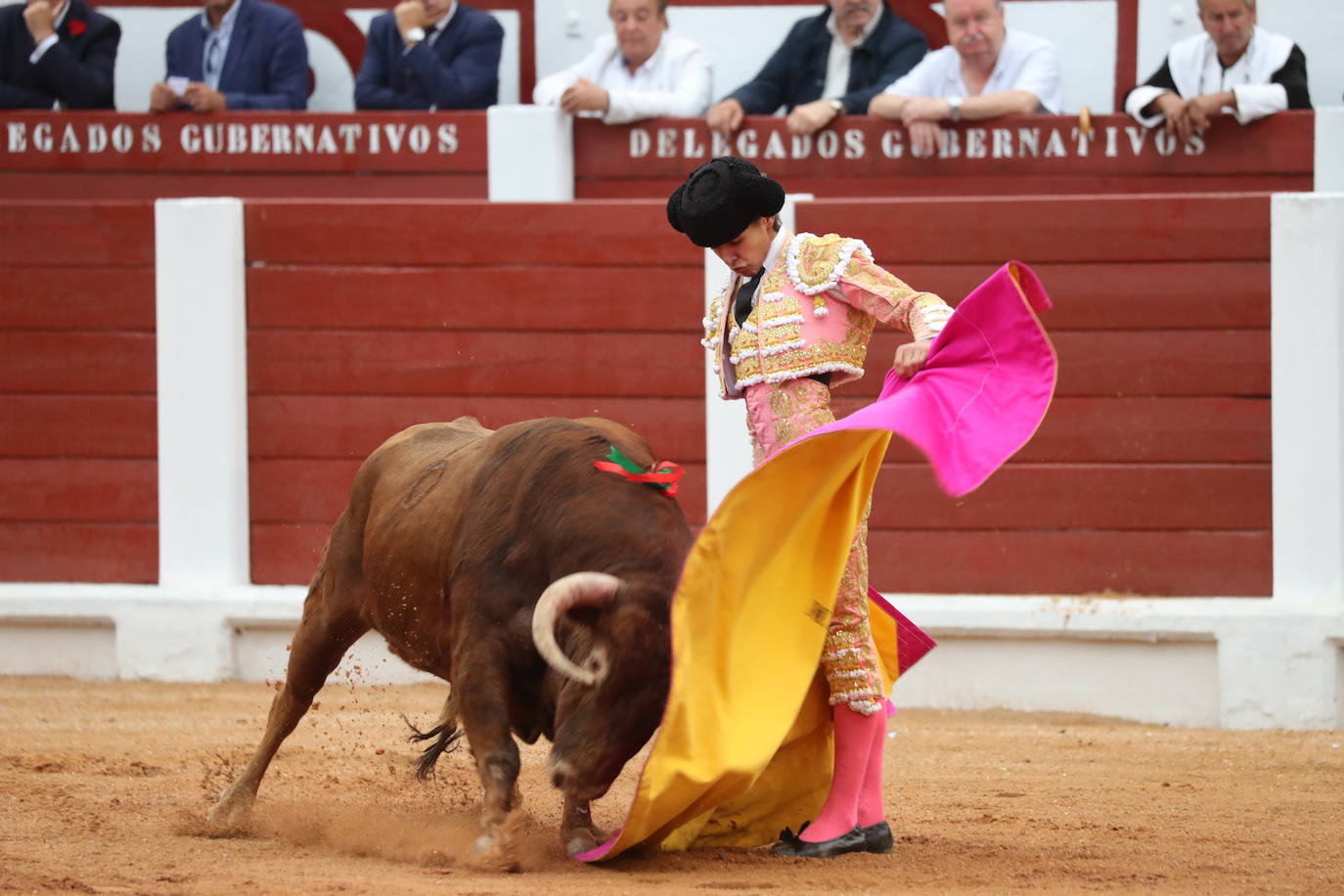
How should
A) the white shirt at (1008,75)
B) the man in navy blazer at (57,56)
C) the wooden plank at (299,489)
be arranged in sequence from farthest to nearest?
the man in navy blazer at (57,56)
the white shirt at (1008,75)
the wooden plank at (299,489)

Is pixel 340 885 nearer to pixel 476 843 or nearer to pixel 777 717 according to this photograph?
pixel 476 843

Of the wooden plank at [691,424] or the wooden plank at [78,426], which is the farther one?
the wooden plank at [78,426]

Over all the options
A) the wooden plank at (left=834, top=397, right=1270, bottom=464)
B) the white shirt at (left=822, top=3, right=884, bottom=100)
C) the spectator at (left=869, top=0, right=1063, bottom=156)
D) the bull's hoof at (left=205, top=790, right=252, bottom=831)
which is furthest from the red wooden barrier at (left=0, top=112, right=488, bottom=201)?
the bull's hoof at (left=205, top=790, right=252, bottom=831)

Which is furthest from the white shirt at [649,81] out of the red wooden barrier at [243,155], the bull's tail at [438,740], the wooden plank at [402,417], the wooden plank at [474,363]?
the bull's tail at [438,740]

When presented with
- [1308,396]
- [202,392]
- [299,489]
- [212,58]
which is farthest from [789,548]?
[212,58]

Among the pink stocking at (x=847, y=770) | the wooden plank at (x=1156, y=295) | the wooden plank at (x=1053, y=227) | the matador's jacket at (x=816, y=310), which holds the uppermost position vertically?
the wooden plank at (x=1053, y=227)

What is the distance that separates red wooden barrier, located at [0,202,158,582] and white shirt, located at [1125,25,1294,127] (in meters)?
3.38

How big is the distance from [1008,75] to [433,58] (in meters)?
2.17

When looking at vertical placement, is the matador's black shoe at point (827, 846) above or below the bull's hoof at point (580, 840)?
below

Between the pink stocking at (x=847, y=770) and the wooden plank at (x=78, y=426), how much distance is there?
3.35 metres

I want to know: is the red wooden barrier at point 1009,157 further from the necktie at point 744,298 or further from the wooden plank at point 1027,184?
the necktie at point 744,298

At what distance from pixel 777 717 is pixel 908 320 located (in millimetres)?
722

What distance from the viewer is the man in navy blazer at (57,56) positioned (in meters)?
6.86

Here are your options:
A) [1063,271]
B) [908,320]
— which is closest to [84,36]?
[1063,271]
